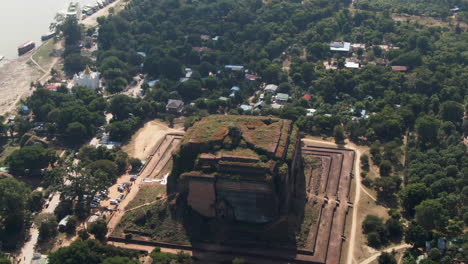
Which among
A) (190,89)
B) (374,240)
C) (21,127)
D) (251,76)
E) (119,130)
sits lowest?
(374,240)

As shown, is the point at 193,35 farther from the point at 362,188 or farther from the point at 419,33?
the point at 362,188

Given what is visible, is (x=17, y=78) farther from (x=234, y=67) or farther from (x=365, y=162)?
(x=365, y=162)

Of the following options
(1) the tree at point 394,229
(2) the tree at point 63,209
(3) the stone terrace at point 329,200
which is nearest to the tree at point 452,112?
(3) the stone terrace at point 329,200

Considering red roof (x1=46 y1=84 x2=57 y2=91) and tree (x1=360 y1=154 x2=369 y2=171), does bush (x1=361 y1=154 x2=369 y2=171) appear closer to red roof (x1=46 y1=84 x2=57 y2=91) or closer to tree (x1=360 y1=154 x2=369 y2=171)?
tree (x1=360 y1=154 x2=369 y2=171)

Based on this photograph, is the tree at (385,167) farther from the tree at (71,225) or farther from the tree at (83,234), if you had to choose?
the tree at (71,225)

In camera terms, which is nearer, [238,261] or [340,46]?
[238,261]

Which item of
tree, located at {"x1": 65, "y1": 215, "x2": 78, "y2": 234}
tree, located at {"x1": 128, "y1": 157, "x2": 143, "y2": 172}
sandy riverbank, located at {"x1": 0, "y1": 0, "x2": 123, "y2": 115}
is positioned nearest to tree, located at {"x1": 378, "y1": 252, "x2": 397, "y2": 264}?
tree, located at {"x1": 128, "y1": 157, "x2": 143, "y2": 172}

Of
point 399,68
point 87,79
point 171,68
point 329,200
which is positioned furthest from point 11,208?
point 399,68
